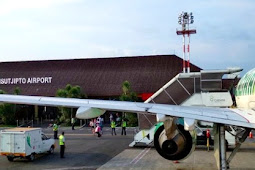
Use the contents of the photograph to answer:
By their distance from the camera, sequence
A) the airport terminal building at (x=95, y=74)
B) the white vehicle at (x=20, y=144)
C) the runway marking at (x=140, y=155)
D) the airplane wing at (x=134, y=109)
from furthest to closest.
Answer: the airport terminal building at (x=95, y=74) → the white vehicle at (x=20, y=144) → the runway marking at (x=140, y=155) → the airplane wing at (x=134, y=109)

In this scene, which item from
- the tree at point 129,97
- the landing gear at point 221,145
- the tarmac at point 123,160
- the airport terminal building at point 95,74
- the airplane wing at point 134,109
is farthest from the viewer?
the airport terminal building at point 95,74

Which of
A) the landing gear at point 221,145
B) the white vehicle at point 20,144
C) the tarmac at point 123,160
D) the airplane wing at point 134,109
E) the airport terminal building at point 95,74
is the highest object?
the airport terminal building at point 95,74

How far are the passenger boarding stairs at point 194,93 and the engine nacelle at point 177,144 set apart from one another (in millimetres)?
8954

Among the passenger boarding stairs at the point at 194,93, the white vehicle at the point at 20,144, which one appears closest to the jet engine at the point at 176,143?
the passenger boarding stairs at the point at 194,93

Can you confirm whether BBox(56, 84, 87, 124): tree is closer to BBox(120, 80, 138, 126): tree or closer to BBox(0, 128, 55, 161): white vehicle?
BBox(120, 80, 138, 126): tree

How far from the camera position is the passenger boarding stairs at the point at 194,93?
61.5 ft

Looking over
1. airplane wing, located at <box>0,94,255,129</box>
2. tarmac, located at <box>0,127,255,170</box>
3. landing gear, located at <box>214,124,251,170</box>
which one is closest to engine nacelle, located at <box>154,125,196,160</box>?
landing gear, located at <box>214,124,251,170</box>

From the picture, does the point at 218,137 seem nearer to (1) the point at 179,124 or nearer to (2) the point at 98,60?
(1) the point at 179,124

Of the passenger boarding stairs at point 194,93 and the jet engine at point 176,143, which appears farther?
the passenger boarding stairs at point 194,93

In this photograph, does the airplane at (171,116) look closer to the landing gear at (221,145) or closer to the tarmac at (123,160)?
the landing gear at (221,145)

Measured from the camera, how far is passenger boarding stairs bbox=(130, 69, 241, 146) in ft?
61.5

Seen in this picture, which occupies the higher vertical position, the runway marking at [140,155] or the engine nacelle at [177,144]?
the engine nacelle at [177,144]

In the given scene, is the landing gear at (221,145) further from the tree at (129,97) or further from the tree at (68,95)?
the tree at (68,95)

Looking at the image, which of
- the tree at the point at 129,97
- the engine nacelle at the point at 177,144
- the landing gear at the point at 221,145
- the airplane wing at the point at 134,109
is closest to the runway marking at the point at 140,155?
the engine nacelle at the point at 177,144
